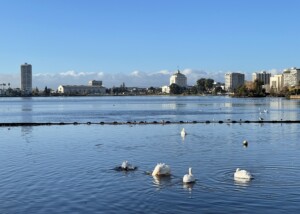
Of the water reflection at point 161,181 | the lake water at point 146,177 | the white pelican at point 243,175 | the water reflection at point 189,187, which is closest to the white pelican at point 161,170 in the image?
the water reflection at point 161,181

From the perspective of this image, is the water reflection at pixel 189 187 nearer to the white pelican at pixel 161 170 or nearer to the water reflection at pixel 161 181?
the water reflection at pixel 161 181

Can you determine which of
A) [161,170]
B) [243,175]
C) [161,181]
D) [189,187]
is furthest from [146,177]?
[243,175]

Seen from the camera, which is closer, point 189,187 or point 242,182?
point 189,187

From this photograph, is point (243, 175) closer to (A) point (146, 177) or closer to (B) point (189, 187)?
(B) point (189, 187)

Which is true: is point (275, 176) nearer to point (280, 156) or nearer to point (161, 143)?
point (280, 156)

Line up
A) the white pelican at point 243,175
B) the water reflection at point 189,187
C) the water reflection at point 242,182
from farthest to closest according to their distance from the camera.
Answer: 1. the white pelican at point 243,175
2. the water reflection at point 242,182
3. the water reflection at point 189,187

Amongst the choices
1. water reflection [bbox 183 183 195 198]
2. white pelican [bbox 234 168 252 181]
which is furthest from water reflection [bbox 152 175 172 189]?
white pelican [bbox 234 168 252 181]

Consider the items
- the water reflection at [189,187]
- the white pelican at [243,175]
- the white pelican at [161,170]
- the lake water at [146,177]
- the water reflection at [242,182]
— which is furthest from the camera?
the white pelican at [161,170]

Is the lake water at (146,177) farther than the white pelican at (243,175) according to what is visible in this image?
No

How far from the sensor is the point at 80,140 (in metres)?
43.2

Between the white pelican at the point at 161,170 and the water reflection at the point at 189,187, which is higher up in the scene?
the white pelican at the point at 161,170

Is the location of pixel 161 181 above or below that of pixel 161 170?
below

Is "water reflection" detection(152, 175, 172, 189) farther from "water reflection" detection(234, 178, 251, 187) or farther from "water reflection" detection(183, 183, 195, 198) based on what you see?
"water reflection" detection(234, 178, 251, 187)

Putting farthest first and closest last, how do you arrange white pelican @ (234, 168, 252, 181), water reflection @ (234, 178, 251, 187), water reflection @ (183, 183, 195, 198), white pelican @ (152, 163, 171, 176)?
1. white pelican @ (152, 163, 171, 176)
2. white pelican @ (234, 168, 252, 181)
3. water reflection @ (234, 178, 251, 187)
4. water reflection @ (183, 183, 195, 198)
